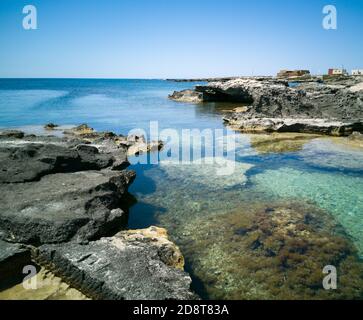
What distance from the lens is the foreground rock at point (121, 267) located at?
393 cm

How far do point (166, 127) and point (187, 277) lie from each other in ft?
50.7

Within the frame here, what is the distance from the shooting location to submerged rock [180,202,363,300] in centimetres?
464

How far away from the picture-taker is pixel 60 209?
5344mm

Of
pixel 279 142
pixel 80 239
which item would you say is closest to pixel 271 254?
pixel 80 239

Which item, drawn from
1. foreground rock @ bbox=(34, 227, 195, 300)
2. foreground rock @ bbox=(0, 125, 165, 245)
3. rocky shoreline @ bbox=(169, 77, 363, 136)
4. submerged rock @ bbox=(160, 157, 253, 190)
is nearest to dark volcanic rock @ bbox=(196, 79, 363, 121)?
rocky shoreline @ bbox=(169, 77, 363, 136)

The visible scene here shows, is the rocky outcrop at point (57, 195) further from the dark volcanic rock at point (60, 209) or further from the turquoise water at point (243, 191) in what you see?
the turquoise water at point (243, 191)

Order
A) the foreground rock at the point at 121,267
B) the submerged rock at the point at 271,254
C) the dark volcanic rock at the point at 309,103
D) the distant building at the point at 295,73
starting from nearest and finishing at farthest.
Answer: the foreground rock at the point at 121,267, the submerged rock at the point at 271,254, the dark volcanic rock at the point at 309,103, the distant building at the point at 295,73

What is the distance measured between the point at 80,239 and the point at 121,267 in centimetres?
100

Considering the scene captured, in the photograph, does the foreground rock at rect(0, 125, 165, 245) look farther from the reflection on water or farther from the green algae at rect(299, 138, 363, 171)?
the green algae at rect(299, 138, 363, 171)

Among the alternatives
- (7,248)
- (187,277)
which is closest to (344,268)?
(187,277)

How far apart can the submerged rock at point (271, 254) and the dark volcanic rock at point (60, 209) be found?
167 centimetres

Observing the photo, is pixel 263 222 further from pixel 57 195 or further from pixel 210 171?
pixel 57 195

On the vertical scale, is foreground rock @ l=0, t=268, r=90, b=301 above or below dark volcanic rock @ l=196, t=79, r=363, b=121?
below

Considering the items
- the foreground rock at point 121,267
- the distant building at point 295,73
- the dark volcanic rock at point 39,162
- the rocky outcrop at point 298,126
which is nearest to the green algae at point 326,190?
the foreground rock at point 121,267
